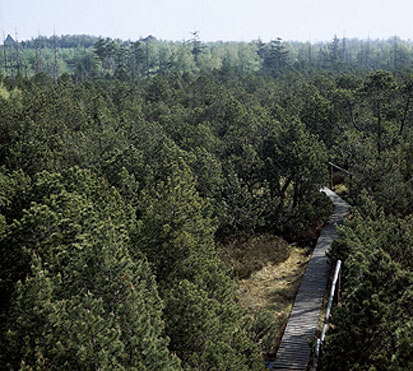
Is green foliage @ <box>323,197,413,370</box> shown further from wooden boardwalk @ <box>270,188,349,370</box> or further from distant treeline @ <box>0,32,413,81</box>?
distant treeline @ <box>0,32,413,81</box>

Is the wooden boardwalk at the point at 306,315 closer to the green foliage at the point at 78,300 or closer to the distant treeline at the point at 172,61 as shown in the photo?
the green foliage at the point at 78,300

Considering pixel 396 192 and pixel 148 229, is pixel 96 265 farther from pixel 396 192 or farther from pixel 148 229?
pixel 396 192

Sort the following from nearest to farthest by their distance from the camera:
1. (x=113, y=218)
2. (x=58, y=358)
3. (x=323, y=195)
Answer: (x=58, y=358) → (x=113, y=218) → (x=323, y=195)

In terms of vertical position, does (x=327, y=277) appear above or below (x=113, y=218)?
below

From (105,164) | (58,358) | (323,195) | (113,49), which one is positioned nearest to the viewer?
(58,358)

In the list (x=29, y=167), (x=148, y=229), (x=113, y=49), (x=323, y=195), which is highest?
(x=113, y=49)

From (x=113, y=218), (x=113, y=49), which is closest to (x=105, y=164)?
(x=113, y=218)

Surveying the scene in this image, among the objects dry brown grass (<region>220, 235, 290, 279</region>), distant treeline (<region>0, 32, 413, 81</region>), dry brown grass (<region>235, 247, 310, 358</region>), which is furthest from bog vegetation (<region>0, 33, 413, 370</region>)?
distant treeline (<region>0, 32, 413, 81</region>)
